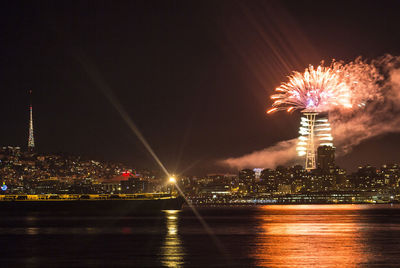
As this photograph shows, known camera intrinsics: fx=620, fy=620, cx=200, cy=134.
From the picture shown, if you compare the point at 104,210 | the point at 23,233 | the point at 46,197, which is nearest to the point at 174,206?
the point at 104,210

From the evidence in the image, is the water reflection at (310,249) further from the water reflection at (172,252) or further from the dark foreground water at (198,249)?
the water reflection at (172,252)

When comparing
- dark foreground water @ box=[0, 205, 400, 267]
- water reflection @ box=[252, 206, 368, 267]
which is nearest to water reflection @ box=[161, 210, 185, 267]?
dark foreground water @ box=[0, 205, 400, 267]

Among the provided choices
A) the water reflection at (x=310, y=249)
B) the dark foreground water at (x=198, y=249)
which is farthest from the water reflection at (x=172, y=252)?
the water reflection at (x=310, y=249)

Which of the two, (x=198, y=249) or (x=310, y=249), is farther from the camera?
(x=198, y=249)

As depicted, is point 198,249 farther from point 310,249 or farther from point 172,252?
point 310,249

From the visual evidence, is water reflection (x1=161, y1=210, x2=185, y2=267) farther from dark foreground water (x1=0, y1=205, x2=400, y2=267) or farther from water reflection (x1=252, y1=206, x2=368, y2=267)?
water reflection (x1=252, y1=206, x2=368, y2=267)

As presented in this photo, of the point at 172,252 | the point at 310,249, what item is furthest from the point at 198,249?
the point at 310,249

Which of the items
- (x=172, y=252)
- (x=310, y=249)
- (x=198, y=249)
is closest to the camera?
(x=172, y=252)

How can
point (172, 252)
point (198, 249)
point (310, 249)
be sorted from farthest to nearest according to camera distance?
point (198, 249) < point (310, 249) < point (172, 252)

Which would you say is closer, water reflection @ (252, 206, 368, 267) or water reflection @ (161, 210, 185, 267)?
water reflection @ (252, 206, 368, 267)

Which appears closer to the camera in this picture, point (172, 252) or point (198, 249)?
point (172, 252)

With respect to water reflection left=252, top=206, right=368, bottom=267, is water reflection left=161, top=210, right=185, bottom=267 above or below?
below

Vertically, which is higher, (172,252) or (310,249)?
(310,249)
